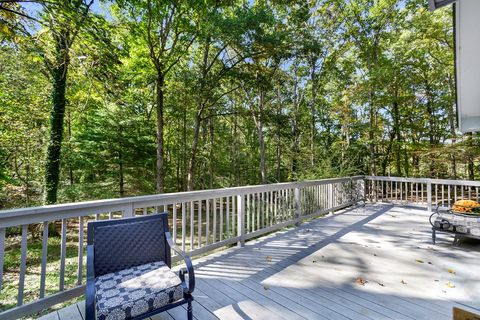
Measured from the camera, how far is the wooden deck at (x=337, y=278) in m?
2.17

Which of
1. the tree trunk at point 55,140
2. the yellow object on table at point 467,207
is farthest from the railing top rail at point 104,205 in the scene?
the tree trunk at point 55,140

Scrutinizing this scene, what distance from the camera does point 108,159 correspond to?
34.3 feet

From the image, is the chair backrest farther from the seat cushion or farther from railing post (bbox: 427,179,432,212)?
railing post (bbox: 427,179,432,212)

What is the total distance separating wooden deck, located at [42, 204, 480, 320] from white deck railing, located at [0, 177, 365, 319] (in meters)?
0.23

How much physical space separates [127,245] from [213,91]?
7.16 m

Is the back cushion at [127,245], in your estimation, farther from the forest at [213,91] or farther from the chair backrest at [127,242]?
the forest at [213,91]

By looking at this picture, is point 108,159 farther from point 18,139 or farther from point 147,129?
point 18,139

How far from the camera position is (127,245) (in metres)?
2.05

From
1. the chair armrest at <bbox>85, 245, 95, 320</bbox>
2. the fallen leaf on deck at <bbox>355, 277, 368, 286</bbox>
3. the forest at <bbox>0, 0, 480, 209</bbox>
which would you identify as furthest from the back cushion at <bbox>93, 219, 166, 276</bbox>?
the forest at <bbox>0, 0, 480, 209</bbox>

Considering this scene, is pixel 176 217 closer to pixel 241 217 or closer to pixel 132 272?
pixel 132 272

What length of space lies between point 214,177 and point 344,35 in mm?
10520

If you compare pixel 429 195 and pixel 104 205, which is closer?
pixel 104 205

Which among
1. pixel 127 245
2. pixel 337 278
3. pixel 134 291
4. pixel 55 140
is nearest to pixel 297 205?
pixel 337 278

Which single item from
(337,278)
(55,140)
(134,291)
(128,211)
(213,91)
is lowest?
(337,278)
